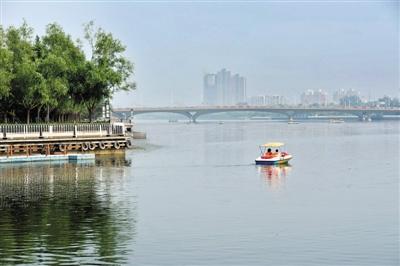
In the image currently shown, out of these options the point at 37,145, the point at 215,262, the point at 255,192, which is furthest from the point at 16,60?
the point at 215,262

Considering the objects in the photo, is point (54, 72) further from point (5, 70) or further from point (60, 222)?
point (60, 222)

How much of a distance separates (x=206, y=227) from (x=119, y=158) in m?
49.4

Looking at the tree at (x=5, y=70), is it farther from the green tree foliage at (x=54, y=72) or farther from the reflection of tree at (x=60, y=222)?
the reflection of tree at (x=60, y=222)

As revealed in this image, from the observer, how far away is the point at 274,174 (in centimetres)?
6888

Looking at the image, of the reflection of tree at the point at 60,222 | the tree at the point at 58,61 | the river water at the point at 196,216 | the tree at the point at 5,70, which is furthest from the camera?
the tree at the point at 58,61

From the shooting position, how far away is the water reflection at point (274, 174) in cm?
6072

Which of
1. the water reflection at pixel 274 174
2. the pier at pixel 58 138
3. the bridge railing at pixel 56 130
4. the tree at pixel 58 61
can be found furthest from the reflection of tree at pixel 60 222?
the tree at pixel 58 61

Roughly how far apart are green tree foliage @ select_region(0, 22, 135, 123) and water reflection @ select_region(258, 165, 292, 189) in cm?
2835

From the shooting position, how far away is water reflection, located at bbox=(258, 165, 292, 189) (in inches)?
2391

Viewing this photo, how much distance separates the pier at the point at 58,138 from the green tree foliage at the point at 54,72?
169 inches

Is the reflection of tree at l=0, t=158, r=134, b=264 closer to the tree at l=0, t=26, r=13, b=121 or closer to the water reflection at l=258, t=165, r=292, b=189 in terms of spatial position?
the water reflection at l=258, t=165, r=292, b=189

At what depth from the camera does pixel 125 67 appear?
Answer: 325 feet

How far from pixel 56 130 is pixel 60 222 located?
4987 centimetres

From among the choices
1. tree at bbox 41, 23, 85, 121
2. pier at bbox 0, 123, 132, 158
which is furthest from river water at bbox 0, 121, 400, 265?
tree at bbox 41, 23, 85, 121
